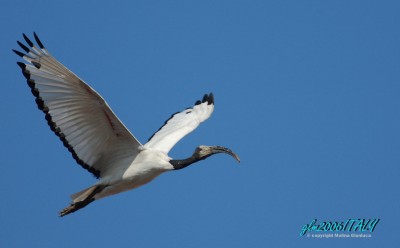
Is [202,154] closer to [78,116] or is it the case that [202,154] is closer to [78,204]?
[78,204]

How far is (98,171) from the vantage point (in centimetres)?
1117

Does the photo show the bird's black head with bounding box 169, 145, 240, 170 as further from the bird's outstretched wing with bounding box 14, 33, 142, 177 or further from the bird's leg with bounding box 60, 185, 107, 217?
the bird's leg with bounding box 60, 185, 107, 217

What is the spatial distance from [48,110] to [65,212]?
1475 millimetres

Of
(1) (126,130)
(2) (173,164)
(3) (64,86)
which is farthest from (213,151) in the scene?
(3) (64,86)

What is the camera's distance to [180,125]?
13203 millimetres

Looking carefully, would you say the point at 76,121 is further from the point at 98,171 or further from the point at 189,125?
the point at 189,125

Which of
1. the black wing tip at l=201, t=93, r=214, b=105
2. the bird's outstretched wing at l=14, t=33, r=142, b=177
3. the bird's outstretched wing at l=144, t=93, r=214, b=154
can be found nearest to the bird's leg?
the bird's outstretched wing at l=14, t=33, r=142, b=177

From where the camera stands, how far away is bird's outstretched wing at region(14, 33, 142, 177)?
1011 cm

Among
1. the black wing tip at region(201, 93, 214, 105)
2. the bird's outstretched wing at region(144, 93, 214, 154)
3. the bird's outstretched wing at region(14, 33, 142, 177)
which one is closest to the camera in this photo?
the bird's outstretched wing at region(14, 33, 142, 177)

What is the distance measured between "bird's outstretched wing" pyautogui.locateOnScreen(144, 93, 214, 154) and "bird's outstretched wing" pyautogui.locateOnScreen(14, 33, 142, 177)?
110cm

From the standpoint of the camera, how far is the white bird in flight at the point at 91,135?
33.2ft

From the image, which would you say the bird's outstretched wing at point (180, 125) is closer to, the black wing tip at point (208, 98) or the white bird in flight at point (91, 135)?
the black wing tip at point (208, 98)

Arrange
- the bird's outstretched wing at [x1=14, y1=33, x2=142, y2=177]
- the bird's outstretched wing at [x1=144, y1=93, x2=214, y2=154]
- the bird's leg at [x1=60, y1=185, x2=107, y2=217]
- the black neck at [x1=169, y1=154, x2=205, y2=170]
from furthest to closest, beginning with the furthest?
1. the bird's outstretched wing at [x1=144, y1=93, x2=214, y2=154]
2. the black neck at [x1=169, y1=154, x2=205, y2=170]
3. the bird's leg at [x1=60, y1=185, x2=107, y2=217]
4. the bird's outstretched wing at [x1=14, y1=33, x2=142, y2=177]

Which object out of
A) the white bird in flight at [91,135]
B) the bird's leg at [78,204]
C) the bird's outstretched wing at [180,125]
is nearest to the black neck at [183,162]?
the white bird in flight at [91,135]
